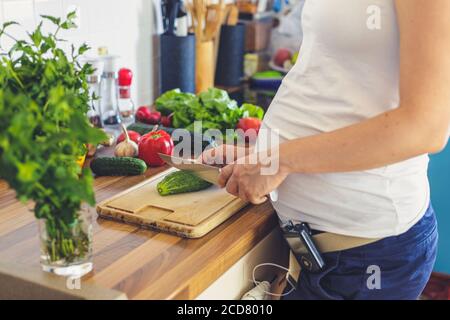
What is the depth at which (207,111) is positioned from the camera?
5.52 ft

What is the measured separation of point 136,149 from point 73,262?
59 centimetres

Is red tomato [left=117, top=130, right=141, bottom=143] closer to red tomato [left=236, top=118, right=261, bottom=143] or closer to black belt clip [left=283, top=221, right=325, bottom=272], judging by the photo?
red tomato [left=236, top=118, right=261, bottom=143]

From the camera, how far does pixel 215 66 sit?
2.36 meters

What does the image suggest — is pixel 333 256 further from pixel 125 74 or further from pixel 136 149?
pixel 125 74

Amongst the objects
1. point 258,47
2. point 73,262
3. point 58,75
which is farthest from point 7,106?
point 258,47

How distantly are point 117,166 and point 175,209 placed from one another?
0.26 m

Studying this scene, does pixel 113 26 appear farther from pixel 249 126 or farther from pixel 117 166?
pixel 117 166

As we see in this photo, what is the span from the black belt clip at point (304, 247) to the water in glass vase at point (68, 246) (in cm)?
35

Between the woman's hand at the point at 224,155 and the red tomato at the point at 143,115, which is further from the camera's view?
the red tomato at the point at 143,115

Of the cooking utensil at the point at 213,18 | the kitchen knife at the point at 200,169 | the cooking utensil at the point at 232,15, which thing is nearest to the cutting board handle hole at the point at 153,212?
the kitchen knife at the point at 200,169

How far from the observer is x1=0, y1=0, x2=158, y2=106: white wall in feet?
4.97

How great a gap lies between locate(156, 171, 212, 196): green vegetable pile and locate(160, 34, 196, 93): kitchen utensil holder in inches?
33.5

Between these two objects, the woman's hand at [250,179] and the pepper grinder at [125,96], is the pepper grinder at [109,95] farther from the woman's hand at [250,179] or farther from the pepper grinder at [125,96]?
the woman's hand at [250,179]

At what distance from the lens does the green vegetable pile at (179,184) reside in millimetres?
1211
